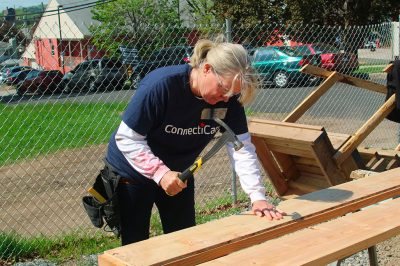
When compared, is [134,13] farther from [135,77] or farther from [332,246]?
[332,246]

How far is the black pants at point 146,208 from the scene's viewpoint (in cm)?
278

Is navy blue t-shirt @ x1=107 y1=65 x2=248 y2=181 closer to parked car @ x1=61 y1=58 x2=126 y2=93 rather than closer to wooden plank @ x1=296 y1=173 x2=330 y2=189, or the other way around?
wooden plank @ x1=296 y1=173 x2=330 y2=189

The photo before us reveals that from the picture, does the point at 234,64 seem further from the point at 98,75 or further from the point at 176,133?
the point at 98,75

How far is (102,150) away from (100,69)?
1.30 m

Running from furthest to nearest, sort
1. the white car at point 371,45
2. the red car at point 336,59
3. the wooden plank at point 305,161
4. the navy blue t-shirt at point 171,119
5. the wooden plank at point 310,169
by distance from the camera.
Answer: the white car at point 371,45, the red car at point 336,59, the wooden plank at point 310,169, the wooden plank at point 305,161, the navy blue t-shirt at point 171,119

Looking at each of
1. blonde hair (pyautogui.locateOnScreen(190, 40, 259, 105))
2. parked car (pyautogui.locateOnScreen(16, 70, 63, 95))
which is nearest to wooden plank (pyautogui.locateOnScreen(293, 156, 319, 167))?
blonde hair (pyautogui.locateOnScreen(190, 40, 259, 105))

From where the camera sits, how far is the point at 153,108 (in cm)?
253

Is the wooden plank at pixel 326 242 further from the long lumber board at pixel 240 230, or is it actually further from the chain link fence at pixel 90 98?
the chain link fence at pixel 90 98

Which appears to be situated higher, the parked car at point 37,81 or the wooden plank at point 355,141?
the wooden plank at point 355,141

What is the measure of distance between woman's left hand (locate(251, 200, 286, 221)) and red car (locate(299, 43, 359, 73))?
773 cm

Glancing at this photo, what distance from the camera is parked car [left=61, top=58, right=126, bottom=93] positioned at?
6.99 m

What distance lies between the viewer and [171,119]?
8.61 feet

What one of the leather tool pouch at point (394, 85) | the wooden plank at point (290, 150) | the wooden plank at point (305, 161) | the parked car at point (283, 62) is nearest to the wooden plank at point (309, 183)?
the wooden plank at point (305, 161)

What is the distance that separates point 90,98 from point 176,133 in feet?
20.7
